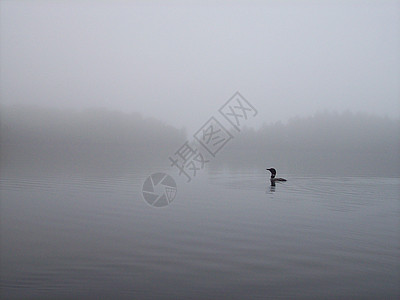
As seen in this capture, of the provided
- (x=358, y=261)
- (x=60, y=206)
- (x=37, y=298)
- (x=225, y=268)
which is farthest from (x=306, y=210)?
(x=37, y=298)

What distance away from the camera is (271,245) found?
14.7m

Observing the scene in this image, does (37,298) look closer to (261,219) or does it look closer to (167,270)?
(167,270)

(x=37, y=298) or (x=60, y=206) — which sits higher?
(x=60, y=206)

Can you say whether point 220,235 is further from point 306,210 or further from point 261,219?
point 306,210

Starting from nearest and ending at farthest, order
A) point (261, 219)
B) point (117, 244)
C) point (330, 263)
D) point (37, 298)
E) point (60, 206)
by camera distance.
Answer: point (37, 298), point (330, 263), point (117, 244), point (261, 219), point (60, 206)

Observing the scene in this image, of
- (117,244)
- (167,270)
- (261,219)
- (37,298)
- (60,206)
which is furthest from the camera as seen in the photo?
(60,206)

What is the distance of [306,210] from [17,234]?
15.7 meters

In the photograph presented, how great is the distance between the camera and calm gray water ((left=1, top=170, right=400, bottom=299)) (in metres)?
10.4

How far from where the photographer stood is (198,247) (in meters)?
14.3

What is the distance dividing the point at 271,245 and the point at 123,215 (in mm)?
8837

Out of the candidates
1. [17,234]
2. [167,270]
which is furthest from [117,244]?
[17,234]

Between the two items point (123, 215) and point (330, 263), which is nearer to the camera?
point (330, 263)

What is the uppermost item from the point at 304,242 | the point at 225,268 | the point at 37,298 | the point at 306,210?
the point at 306,210

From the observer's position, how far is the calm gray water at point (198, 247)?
34.2ft
